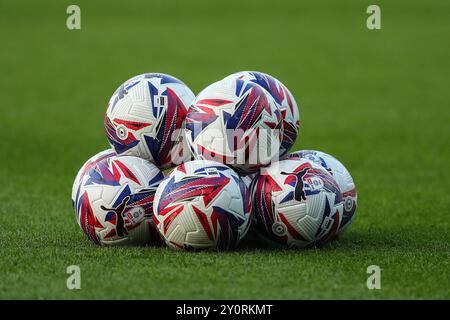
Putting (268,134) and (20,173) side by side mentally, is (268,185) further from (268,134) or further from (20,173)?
(20,173)

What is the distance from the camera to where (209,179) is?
26.8 ft

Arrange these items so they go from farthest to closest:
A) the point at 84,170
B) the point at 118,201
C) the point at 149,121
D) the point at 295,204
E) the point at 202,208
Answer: the point at 84,170 < the point at 149,121 < the point at 118,201 < the point at 295,204 < the point at 202,208

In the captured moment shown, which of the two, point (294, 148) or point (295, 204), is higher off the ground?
point (295, 204)

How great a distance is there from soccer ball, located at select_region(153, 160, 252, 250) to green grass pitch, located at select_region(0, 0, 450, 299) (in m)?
0.18

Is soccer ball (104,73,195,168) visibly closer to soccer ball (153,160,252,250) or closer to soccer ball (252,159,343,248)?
soccer ball (153,160,252,250)

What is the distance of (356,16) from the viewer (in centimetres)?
3722

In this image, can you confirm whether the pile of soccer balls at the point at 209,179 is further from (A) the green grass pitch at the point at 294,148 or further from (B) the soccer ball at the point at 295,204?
(A) the green grass pitch at the point at 294,148

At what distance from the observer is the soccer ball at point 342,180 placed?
895 cm

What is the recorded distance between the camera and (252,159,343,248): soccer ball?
8375 mm

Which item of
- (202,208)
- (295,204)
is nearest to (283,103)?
(295,204)

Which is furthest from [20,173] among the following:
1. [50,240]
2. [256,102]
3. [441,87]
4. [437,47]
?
→ [437,47]

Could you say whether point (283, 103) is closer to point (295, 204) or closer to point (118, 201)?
point (295, 204)

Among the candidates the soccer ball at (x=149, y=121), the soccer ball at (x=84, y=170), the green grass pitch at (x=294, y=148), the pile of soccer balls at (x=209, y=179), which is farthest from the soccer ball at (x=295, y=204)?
the soccer ball at (x=84, y=170)

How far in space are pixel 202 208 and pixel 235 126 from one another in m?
0.87
